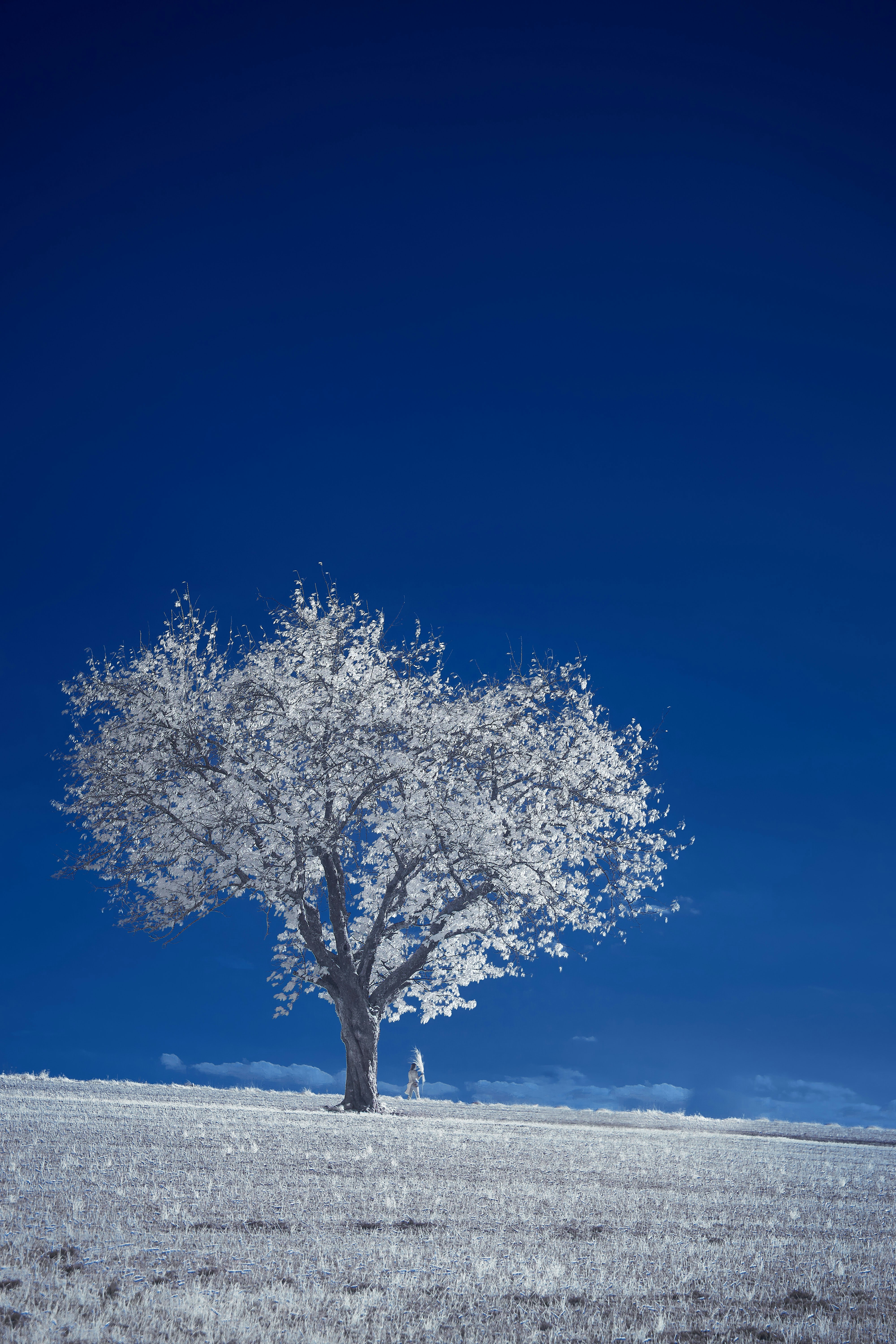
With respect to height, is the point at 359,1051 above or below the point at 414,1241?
above

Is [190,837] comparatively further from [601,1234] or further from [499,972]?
[601,1234]

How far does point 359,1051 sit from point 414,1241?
1961 cm

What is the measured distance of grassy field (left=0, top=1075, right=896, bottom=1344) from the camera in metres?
6.61

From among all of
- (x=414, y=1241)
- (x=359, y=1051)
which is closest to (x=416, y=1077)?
(x=359, y=1051)

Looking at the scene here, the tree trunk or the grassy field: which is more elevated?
the tree trunk

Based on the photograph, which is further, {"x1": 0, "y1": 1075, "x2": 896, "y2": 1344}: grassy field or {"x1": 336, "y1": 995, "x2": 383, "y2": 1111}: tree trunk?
{"x1": 336, "y1": 995, "x2": 383, "y2": 1111}: tree trunk

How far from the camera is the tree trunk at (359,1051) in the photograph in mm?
27266

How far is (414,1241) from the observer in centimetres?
876

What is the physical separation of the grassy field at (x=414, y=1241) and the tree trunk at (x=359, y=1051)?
33.1 ft

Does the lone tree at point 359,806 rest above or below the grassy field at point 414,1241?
above

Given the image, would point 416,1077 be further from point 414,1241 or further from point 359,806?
point 414,1241

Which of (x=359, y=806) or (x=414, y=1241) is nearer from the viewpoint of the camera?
(x=414, y=1241)

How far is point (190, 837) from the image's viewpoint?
Result: 28.1m

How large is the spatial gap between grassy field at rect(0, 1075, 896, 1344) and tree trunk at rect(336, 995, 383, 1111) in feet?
33.1
